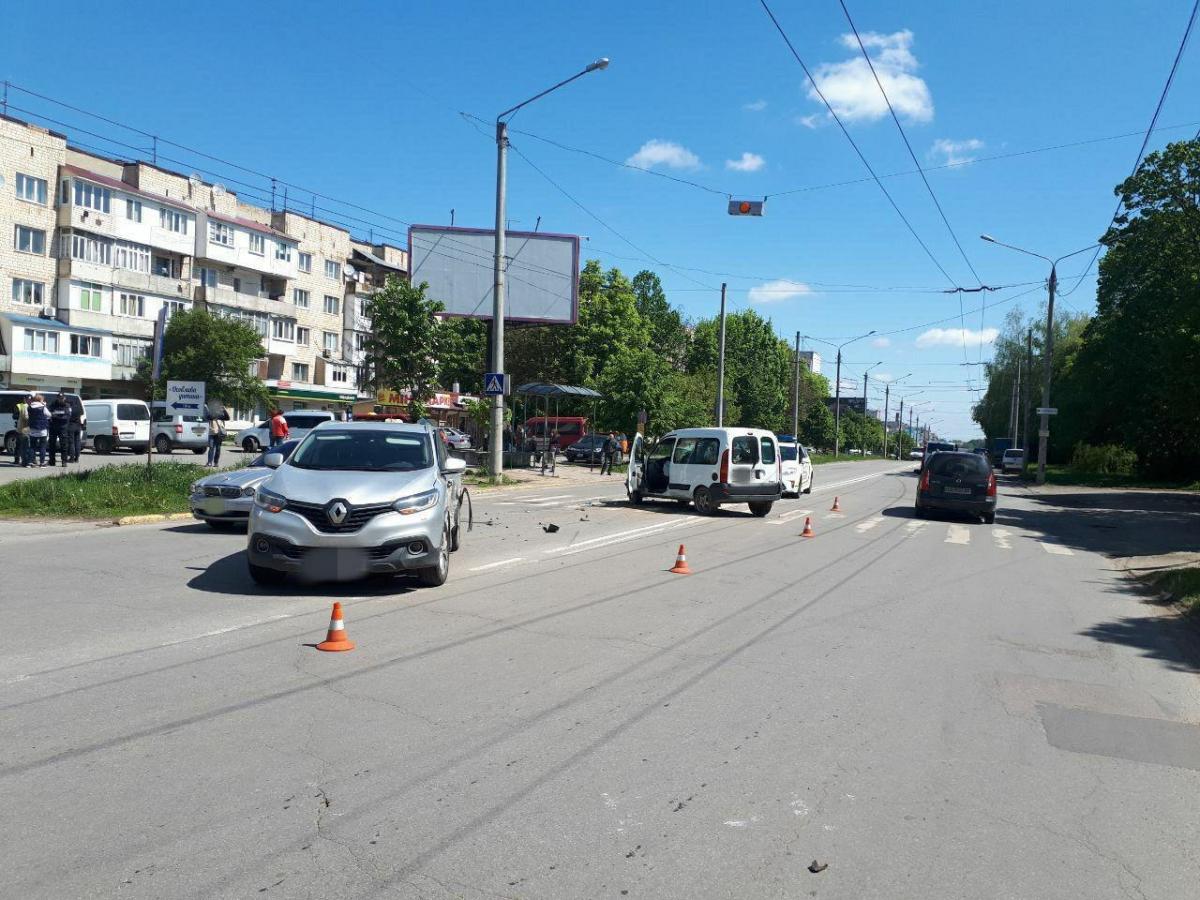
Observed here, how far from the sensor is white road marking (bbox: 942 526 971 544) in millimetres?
17047

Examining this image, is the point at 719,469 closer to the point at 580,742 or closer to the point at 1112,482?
the point at 580,742

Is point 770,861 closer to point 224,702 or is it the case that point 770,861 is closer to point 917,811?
point 917,811

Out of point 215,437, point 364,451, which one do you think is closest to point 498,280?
point 215,437

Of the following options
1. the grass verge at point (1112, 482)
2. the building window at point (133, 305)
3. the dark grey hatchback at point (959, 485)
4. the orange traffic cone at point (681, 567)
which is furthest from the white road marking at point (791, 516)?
the building window at point (133, 305)

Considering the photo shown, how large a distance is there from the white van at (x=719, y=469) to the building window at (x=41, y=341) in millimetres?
37372

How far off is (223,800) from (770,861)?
7.65 ft

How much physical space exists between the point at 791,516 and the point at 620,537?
6916 mm

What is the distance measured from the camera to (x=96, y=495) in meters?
14.7

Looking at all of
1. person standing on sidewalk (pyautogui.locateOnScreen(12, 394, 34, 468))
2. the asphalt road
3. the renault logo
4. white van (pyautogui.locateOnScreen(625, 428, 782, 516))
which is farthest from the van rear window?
the renault logo

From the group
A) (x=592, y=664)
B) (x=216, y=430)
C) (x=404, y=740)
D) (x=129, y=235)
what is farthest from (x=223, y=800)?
(x=129, y=235)

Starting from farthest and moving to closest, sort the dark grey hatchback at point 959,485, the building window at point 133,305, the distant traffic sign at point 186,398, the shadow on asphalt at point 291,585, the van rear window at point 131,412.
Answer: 1. the building window at point 133,305
2. the van rear window at point 131,412
3. the dark grey hatchback at point 959,485
4. the distant traffic sign at point 186,398
5. the shadow on asphalt at point 291,585

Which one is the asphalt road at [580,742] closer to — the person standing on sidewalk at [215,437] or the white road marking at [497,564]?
the white road marking at [497,564]

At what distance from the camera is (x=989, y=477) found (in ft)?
69.0

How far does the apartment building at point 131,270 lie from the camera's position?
4497 cm
